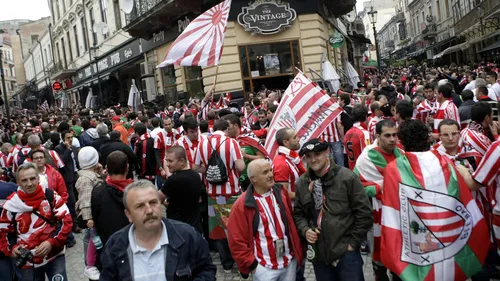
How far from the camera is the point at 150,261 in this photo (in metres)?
2.98

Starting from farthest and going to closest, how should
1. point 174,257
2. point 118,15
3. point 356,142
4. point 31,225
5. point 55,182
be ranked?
point 118,15, point 356,142, point 55,182, point 31,225, point 174,257

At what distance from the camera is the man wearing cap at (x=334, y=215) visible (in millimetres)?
4012

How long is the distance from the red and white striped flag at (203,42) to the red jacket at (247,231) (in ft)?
21.6

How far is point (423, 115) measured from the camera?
9.35 meters

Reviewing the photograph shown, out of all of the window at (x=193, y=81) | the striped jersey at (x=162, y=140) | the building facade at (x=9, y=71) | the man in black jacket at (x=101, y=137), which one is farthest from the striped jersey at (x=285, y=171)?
the building facade at (x=9, y=71)

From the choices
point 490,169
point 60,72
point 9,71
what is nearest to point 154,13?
point 490,169

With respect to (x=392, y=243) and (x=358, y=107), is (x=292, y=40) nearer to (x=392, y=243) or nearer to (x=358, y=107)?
(x=358, y=107)

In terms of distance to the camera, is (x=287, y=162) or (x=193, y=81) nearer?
(x=287, y=162)

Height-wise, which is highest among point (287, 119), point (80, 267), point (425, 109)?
point (287, 119)

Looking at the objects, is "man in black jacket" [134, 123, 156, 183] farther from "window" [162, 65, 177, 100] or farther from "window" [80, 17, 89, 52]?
"window" [80, 17, 89, 52]

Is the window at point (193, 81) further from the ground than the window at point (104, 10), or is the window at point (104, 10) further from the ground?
the window at point (104, 10)

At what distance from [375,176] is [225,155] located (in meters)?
2.30

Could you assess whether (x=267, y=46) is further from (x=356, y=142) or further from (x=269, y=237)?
(x=269, y=237)

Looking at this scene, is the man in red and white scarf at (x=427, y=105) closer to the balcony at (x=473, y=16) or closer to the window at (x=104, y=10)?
the balcony at (x=473, y=16)
